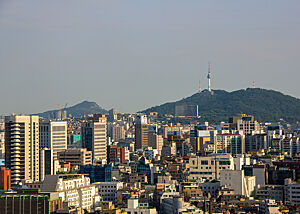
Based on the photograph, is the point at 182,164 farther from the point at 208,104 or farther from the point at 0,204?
the point at 208,104

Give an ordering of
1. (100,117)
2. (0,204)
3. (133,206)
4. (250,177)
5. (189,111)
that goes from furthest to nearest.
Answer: (189,111) < (100,117) < (250,177) < (133,206) < (0,204)

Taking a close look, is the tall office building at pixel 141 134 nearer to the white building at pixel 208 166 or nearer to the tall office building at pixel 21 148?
the tall office building at pixel 21 148

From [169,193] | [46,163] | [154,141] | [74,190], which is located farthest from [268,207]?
[154,141]

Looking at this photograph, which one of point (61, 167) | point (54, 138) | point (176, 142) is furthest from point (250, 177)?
point (176, 142)

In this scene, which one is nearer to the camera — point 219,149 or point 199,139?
point 219,149

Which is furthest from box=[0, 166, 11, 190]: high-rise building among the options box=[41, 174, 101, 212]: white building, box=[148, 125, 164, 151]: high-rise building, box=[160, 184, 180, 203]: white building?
box=[148, 125, 164, 151]: high-rise building

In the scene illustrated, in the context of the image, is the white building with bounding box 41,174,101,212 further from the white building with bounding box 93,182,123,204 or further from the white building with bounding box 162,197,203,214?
the white building with bounding box 162,197,203,214
